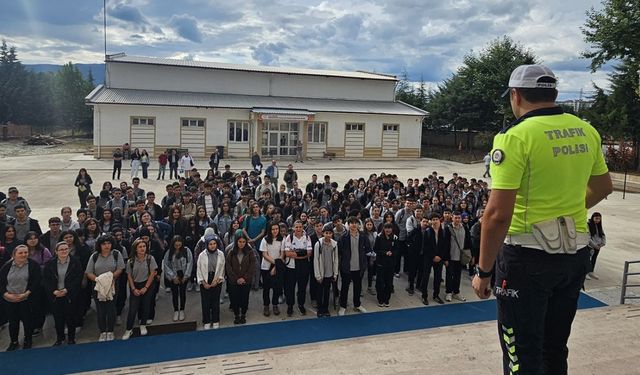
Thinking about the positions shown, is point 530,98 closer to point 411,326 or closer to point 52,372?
point 411,326

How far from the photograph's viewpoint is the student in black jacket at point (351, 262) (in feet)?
27.3

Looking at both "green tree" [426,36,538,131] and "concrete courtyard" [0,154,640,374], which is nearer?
"concrete courtyard" [0,154,640,374]

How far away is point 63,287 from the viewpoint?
22.6 ft

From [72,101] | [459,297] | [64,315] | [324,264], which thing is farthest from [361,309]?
[72,101]

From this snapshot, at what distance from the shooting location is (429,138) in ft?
154

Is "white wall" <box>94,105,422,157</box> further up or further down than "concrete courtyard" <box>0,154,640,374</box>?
further up

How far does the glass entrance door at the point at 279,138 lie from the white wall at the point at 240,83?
3865 mm

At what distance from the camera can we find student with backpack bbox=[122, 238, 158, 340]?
7294 millimetres

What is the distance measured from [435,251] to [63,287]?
6206 mm

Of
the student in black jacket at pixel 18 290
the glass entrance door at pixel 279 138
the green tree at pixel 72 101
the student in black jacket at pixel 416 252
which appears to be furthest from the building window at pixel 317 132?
the green tree at pixel 72 101

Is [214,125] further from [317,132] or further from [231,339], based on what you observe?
[231,339]

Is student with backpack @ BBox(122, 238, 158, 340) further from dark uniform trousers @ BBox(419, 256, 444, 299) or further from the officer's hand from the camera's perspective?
the officer's hand

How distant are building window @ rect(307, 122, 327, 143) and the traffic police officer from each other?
33010mm

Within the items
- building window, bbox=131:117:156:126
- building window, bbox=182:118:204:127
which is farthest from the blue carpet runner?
building window, bbox=182:118:204:127
